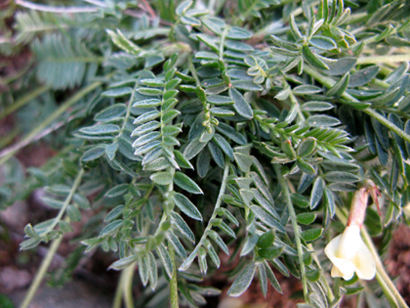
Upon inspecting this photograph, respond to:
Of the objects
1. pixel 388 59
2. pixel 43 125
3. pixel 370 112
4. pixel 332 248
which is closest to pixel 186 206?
pixel 332 248

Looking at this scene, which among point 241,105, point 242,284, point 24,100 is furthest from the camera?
point 24,100

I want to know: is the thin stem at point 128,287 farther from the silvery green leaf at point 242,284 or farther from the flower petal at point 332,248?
the flower petal at point 332,248

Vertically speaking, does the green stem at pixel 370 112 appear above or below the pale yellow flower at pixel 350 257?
above

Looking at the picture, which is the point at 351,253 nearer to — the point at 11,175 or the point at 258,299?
the point at 258,299

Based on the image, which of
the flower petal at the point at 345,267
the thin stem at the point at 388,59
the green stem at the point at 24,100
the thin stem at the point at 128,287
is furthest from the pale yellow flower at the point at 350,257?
the green stem at the point at 24,100

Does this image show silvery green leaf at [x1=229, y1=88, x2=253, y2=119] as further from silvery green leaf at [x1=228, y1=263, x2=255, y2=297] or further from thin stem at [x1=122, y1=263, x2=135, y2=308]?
thin stem at [x1=122, y1=263, x2=135, y2=308]

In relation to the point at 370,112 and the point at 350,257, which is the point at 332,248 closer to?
the point at 350,257
